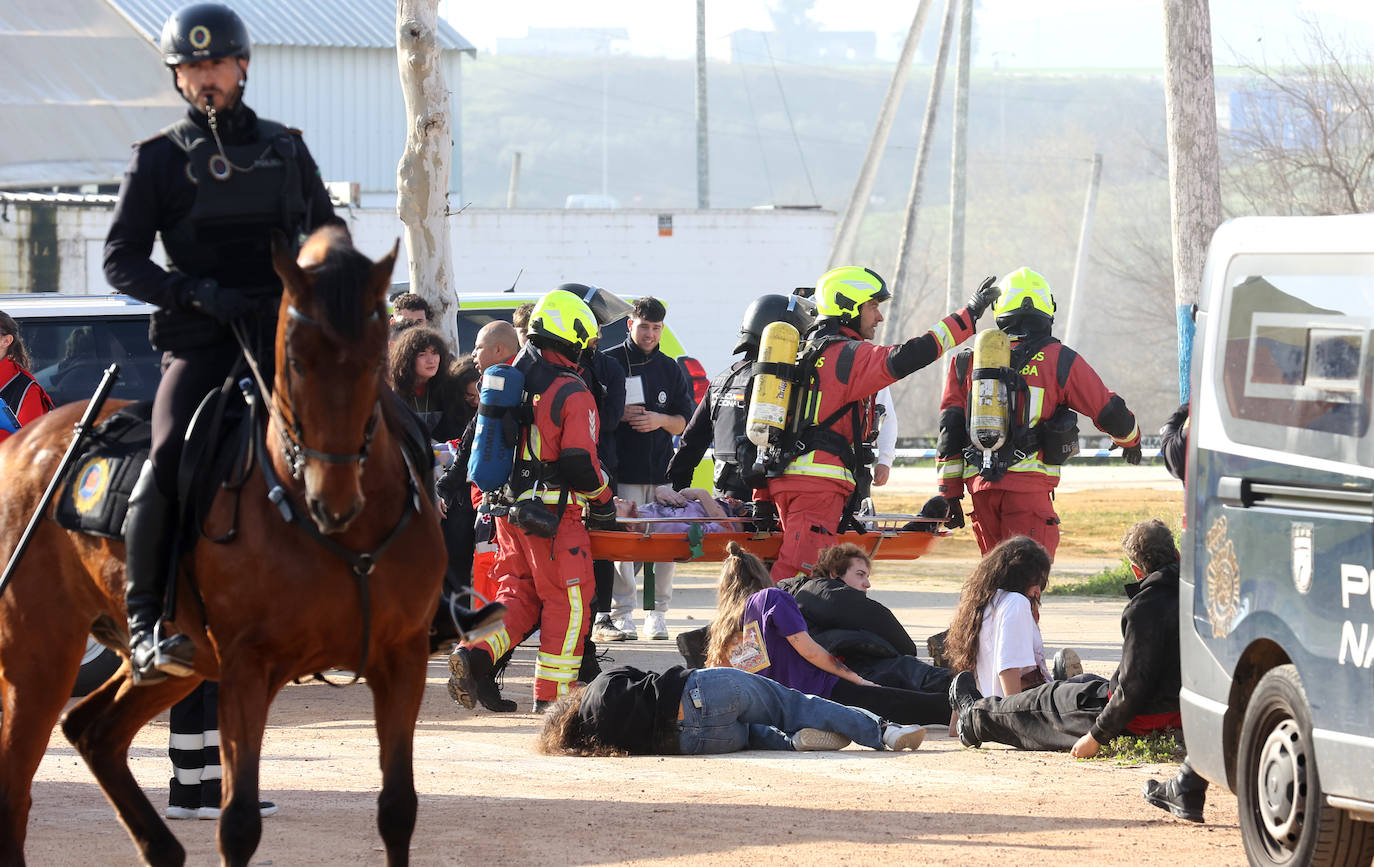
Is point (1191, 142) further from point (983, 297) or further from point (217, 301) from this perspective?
point (217, 301)

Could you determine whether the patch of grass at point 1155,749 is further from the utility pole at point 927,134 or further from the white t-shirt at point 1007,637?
the utility pole at point 927,134

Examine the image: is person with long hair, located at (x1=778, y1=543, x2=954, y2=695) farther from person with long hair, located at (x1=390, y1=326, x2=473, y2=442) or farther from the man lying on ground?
person with long hair, located at (x1=390, y1=326, x2=473, y2=442)

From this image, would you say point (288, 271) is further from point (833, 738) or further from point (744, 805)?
point (833, 738)

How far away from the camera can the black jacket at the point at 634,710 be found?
29.7 feet

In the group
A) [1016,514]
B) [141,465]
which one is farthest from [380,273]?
[1016,514]

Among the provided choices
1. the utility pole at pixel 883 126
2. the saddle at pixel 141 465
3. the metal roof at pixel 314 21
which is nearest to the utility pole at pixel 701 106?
the metal roof at pixel 314 21

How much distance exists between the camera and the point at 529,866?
6781 mm

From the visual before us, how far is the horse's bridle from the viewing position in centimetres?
530

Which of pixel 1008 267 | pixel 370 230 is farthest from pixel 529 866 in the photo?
pixel 1008 267

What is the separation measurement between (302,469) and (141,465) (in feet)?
3.41

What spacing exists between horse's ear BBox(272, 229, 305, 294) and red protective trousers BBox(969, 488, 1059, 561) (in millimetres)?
6789

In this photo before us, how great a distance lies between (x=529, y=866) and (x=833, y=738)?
2.80 meters

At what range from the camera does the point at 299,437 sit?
17.7ft

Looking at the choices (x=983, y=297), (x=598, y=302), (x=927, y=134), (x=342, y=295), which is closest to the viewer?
(x=342, y=295)
